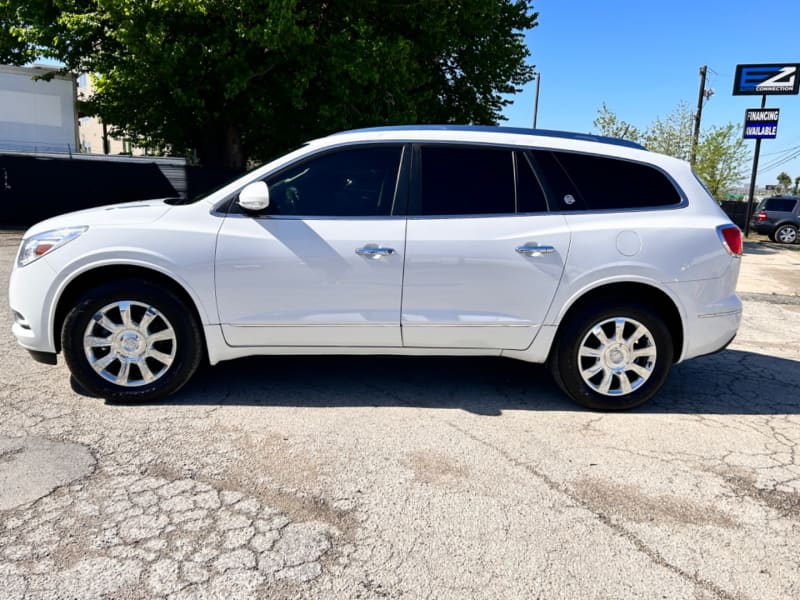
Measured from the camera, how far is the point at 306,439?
11.9 feet

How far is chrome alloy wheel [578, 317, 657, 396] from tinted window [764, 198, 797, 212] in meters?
22.0

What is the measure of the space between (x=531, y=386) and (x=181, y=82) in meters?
12.7

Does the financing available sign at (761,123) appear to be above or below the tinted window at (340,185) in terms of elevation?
above

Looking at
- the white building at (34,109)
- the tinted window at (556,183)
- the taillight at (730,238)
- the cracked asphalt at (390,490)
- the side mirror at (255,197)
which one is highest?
the white building at (34,109)

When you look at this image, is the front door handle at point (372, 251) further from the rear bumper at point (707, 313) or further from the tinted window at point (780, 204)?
the tinted window at point (780, 204)

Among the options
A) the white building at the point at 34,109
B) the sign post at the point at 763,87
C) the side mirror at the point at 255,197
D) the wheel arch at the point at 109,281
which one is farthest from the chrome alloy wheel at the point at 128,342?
the sign post at the point at 763,87

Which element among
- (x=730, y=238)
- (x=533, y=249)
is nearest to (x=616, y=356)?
(x=533, y=249)

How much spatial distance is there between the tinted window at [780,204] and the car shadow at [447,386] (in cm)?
1993

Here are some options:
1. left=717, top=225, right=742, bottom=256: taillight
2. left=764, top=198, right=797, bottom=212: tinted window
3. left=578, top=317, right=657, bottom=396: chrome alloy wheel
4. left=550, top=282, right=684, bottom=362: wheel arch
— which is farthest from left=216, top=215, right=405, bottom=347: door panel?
left=764, top=198, right=797, bottom=212: tinted window

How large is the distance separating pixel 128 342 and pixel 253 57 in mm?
12219

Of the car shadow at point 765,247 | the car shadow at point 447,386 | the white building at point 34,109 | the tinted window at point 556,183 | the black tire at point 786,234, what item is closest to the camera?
the tinted window at point 556,183

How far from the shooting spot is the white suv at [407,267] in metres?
3.93

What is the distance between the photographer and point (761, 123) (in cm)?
2192

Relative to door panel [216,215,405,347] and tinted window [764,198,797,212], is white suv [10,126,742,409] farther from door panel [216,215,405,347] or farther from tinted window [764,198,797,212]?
tinted window [764,198,797,212]
